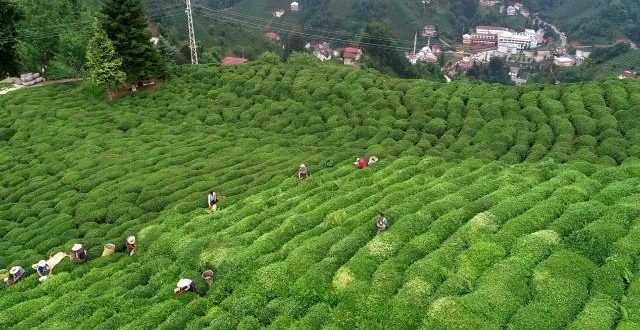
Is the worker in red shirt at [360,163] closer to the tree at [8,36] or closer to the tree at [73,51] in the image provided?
the tree at [73,51]

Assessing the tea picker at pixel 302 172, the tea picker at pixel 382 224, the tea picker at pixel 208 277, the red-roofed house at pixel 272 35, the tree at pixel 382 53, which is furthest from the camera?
the red-roofed house at pixel 272 35

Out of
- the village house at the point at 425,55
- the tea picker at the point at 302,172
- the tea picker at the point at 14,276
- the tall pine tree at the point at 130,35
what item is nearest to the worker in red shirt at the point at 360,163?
the tea picker at the point at 302,172

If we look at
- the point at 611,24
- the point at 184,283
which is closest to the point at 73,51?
the point at 184,283

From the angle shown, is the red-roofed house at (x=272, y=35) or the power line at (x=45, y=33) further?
the red-roofed house at (x=272, y=35)

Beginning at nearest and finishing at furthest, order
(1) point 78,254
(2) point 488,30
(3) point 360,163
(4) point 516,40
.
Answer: (1) point 78,254 < (3) point 360,163 < (4) point 516,40 < (2) point 488,30

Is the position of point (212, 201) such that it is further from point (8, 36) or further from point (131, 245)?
point (8, 36)

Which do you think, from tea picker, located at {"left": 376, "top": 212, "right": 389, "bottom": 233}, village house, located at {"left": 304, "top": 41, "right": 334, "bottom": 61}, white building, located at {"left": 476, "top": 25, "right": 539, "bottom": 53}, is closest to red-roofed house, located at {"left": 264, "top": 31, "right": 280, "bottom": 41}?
village house, located at {"left": 304, "top": 41, "right": 334, "bottom": 61}
